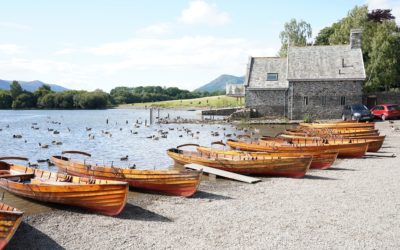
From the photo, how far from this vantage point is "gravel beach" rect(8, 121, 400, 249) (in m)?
9.95

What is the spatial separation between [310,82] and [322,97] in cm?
209

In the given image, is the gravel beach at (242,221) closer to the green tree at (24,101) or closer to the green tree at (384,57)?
the green tree at (384,57)

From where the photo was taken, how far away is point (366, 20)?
5709cm

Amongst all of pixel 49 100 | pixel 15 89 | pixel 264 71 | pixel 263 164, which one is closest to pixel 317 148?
pixel 263 164

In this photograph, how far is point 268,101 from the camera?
166ft

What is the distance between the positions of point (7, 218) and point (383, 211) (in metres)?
9.78

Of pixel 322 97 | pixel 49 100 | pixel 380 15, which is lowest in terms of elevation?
pixel 322 97

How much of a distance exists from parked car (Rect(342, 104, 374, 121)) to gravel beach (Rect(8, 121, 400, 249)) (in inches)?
1032

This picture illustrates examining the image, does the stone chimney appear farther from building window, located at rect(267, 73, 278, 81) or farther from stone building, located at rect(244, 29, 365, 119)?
building window, located at rect(267, 73, 278, 81)

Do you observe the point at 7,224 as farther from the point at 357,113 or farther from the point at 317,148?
the point at 357,113

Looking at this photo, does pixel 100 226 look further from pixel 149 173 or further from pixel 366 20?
pixel 366 20

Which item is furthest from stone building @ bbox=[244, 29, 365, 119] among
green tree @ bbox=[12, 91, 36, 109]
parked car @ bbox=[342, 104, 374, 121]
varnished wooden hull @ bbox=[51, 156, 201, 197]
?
green tree @ bbox=[12, 91, 36, 109]

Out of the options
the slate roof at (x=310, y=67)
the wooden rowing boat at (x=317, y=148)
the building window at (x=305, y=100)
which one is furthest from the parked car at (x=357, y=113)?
the wooden rowing boat at (x=317, y=148)

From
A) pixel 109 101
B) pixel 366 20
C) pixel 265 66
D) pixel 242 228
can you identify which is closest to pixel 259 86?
pixel 265 66
